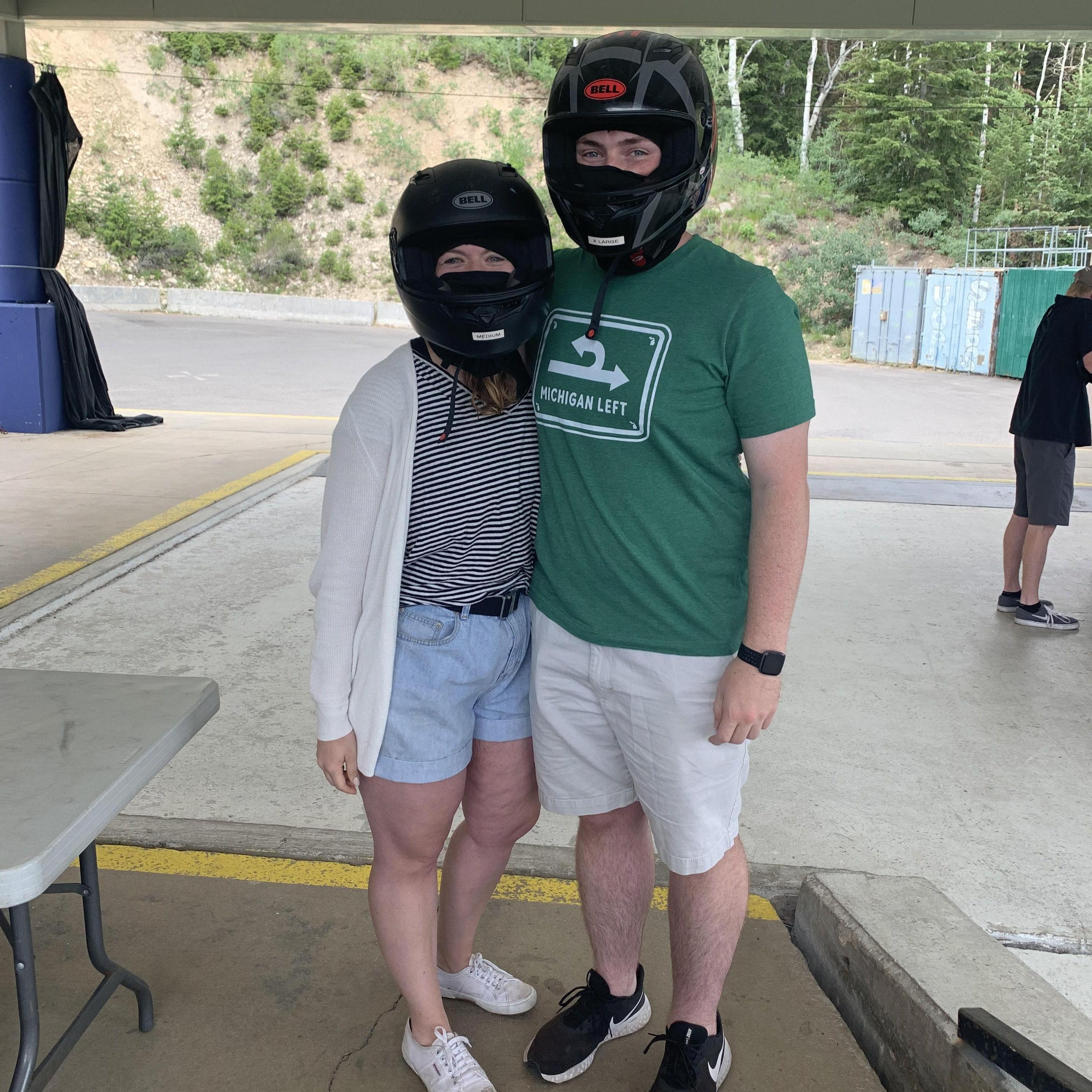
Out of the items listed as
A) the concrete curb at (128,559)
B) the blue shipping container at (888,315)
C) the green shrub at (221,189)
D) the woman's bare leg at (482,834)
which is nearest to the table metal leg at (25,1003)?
the woman's bare leg at (482,834)

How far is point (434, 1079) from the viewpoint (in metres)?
1.95

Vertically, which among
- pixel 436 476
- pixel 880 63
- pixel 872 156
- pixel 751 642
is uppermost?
pixel 880 63

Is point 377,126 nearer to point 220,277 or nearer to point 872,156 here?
point 220,277

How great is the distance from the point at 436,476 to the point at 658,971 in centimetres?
132

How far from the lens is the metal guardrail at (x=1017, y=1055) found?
4.91ft

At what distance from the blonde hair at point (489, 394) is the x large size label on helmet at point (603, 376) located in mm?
68

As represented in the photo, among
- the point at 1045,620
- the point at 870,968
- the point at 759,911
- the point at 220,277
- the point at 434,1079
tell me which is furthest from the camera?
the point at 220,277

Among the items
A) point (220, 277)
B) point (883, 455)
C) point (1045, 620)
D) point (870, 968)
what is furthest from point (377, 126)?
point (870, 968)

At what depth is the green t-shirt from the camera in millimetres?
1701

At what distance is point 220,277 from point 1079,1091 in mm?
36118

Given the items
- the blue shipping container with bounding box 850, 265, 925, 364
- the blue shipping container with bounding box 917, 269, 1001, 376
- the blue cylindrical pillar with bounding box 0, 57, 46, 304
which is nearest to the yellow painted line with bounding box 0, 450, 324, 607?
the blue cylindrical pillar with bounding box 0, 57, 46, 304

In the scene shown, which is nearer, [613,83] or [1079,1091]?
[1079,1091]

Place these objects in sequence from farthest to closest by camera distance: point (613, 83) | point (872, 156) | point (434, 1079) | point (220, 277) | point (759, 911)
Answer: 1. point (872, 156)
2. point (220, 277)
3. point (759, 911)
4. point (434, 1079)
5. point (613, 83)

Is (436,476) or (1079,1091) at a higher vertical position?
(436,476)
